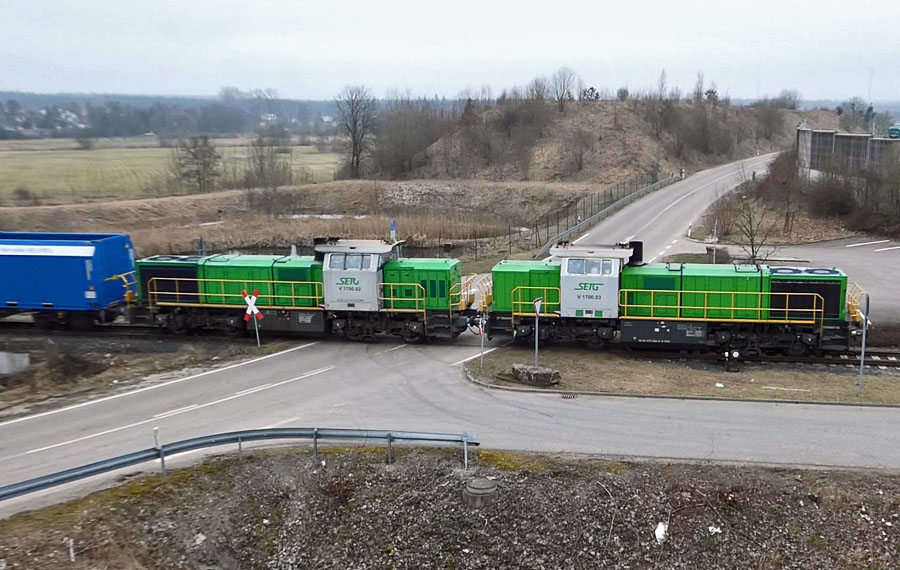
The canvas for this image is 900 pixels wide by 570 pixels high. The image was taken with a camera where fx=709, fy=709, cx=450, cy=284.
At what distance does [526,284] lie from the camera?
83.3 ft

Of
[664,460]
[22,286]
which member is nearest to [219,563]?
[664,460]

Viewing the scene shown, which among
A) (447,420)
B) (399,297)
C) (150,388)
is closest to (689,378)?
(447,420)

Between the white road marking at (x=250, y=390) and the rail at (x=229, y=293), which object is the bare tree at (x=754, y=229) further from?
the white road marking at (x=250, y=390)

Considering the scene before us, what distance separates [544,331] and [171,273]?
14379 mm

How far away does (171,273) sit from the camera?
1074 inches

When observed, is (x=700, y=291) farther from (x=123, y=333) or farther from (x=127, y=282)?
(x=127, y=282)

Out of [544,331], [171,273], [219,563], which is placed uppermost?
[171,273]

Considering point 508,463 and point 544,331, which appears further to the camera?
point 544,331

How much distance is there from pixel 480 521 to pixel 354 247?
46.4 feet

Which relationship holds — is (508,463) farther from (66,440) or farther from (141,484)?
(66,440)

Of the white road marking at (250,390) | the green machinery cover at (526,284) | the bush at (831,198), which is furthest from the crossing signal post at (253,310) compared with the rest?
the bush at (831,198)

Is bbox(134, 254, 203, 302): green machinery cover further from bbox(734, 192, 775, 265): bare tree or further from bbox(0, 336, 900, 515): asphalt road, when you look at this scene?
bbox(734, 192, 775, 265): bare tree

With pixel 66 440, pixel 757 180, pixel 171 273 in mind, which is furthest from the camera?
pixel 757 180

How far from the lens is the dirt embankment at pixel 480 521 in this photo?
43.3 ft
